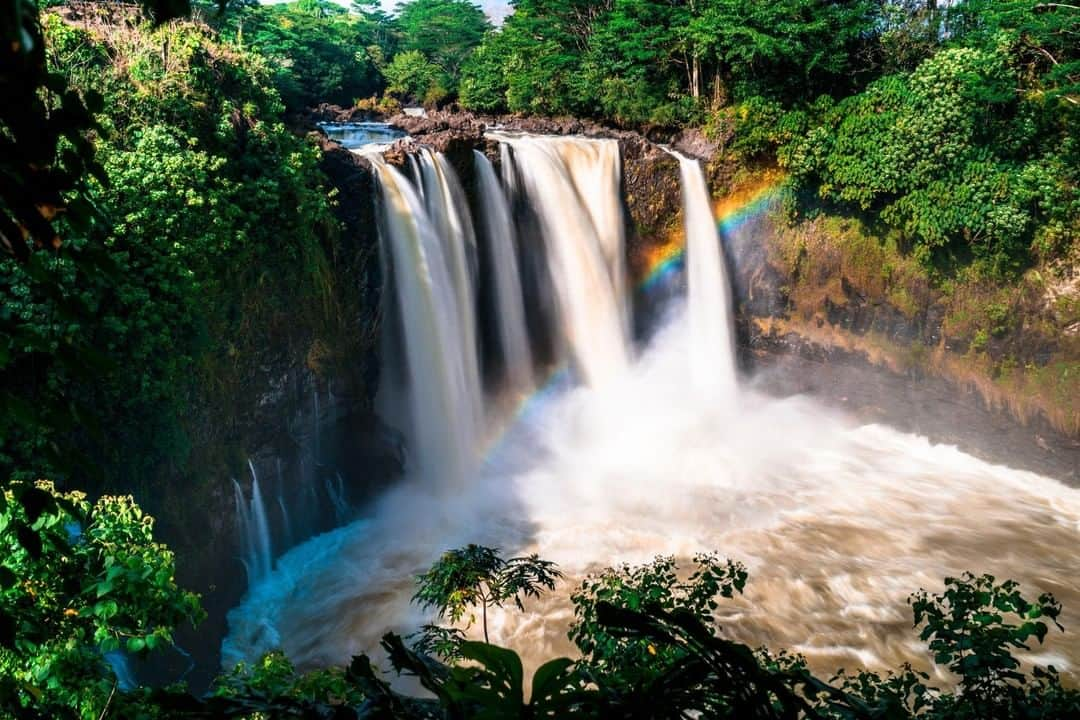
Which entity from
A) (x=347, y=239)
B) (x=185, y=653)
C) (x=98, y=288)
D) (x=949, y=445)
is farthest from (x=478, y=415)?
(x=949, y=445)

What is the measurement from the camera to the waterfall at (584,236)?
1398cm

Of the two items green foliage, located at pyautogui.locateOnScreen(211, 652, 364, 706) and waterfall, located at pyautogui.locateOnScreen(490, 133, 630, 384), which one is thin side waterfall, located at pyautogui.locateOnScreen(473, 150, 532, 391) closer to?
waterfall, located at pyautogui.locateOnScreen(490, 133, 630, 384)

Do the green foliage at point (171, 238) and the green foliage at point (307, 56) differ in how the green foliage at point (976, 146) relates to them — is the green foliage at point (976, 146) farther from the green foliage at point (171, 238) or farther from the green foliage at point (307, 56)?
the green foliage at point (307, 56)

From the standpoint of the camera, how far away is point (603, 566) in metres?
9.38

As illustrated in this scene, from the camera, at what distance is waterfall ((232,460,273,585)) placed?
8.78 m

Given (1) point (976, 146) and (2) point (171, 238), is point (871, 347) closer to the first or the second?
(1) point (976, 146)

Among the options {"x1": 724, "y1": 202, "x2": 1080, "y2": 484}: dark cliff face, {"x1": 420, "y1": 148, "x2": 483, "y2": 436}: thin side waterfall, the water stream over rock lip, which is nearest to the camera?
{"x1": 420, "y1": 148, "x2": 483, "y2": 436}: thin side waterfall

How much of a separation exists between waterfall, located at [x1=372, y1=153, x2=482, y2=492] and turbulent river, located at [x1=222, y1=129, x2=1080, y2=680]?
0.11ft

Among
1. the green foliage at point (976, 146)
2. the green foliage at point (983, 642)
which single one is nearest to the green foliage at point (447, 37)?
the green foliage at point (976, 146)

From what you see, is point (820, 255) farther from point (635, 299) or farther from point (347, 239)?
point (347, 239)

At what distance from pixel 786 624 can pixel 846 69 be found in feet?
41.3

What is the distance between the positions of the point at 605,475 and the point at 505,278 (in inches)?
167

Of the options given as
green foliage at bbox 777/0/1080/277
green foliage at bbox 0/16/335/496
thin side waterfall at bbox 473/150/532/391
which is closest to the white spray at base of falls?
thin side waterfall at bbox 473/150/532/391

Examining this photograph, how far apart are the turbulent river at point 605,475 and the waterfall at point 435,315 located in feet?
0.11
